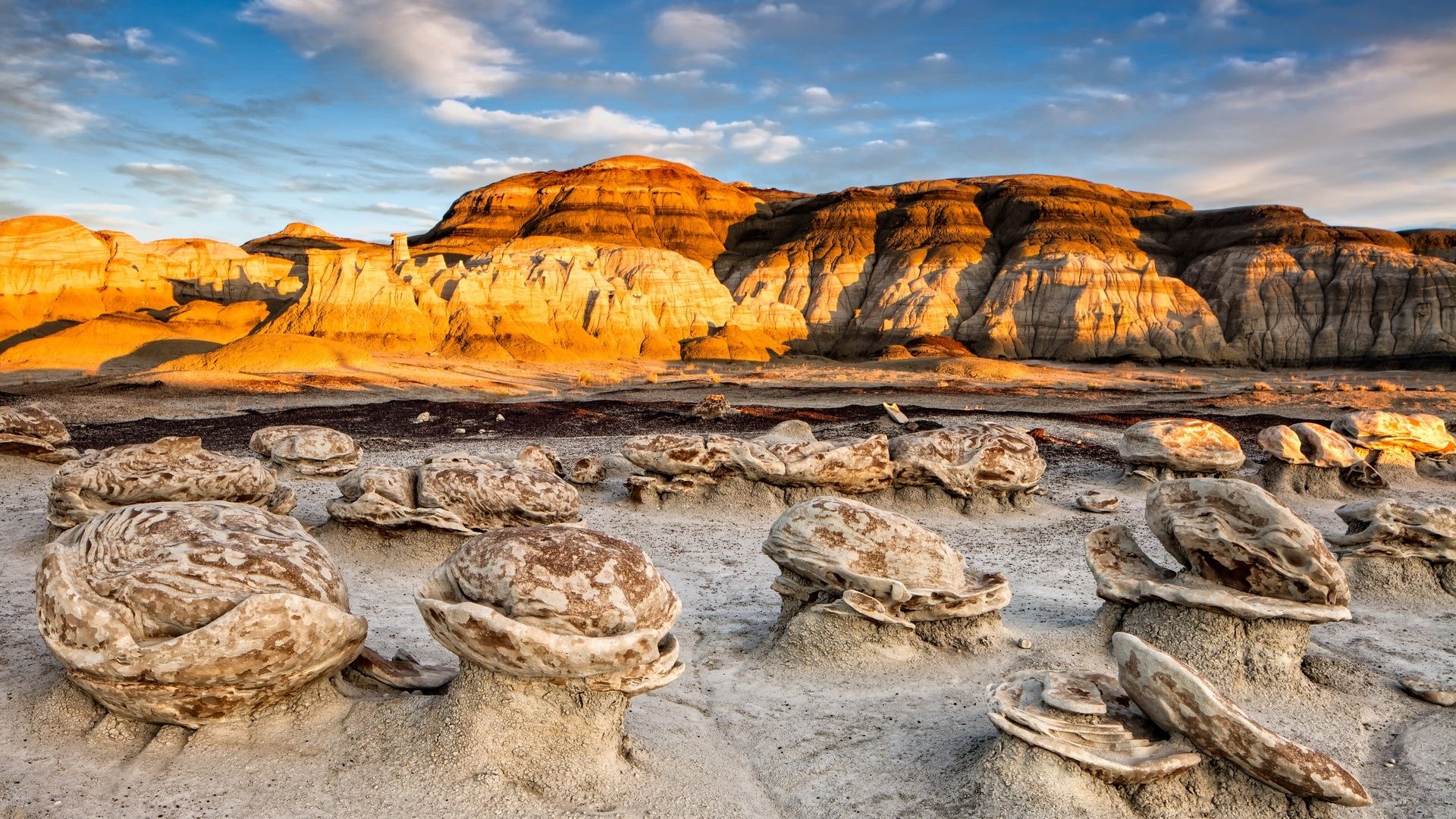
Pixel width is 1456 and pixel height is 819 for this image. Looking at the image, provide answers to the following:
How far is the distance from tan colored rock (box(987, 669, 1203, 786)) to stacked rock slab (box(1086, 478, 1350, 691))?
4.51 feet


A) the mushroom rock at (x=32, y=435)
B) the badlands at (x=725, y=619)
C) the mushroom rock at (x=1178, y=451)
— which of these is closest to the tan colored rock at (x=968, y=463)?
the badlands at (x=725, y=619)

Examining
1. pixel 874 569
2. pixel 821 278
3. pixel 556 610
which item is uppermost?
pixel 821 278

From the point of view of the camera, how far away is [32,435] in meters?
10.6

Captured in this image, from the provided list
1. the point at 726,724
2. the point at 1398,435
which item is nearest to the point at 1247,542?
the point at 726,724

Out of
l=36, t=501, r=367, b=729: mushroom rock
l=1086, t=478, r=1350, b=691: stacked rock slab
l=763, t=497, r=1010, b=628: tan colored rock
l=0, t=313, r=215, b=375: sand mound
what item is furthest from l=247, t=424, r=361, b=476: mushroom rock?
l=0, t=313, r=215, b=375: sand mound

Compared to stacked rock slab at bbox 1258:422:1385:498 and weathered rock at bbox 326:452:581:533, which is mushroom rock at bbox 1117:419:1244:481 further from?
weathered rock at bbox 326:452:581:533

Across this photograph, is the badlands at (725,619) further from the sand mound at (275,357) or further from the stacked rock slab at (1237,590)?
the sand mound at (275,357)

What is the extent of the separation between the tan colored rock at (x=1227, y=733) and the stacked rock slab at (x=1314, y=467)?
9.13 m

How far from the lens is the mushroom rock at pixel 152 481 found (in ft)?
22.7

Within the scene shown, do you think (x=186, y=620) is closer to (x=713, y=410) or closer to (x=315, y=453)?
(x=315, y=453)

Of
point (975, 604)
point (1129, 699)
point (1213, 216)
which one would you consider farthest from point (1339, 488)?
point (1213, 216)

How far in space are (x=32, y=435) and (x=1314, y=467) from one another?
1560cm

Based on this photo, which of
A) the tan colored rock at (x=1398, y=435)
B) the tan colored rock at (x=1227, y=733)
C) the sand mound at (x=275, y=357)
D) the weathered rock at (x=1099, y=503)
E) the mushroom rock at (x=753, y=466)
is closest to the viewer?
the tan colored rock at (x=1227, y=733)

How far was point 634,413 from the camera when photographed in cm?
1984
